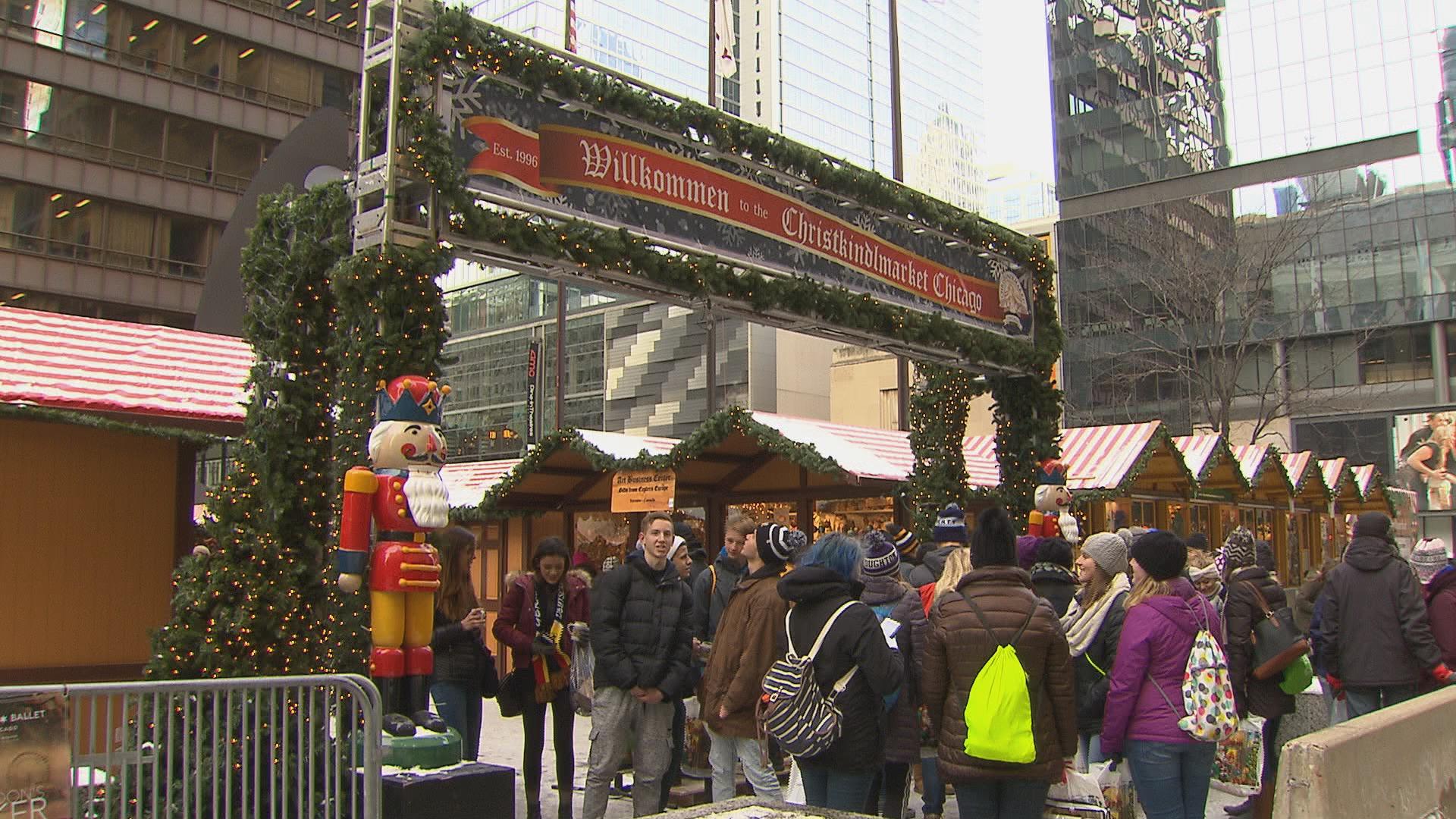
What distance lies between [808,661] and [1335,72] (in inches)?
2201

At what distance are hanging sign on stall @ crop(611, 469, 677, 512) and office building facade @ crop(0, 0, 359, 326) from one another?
30098mm

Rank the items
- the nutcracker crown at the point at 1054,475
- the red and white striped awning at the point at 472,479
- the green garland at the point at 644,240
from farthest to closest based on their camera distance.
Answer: the red and white striped awning at the point at 472,479 < the nutcracker crown at the point at 1054,475 < the green garland at the point at 644,240

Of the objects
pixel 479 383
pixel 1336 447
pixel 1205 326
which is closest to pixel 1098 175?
pixel 1336 447

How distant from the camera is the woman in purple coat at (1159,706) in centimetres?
540

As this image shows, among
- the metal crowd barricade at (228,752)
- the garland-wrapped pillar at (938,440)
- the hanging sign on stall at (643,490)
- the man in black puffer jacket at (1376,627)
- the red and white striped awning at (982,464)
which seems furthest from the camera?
the red and white striped awning at (982,464)

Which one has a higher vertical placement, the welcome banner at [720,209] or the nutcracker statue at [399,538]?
the welcome banner at [720,209]

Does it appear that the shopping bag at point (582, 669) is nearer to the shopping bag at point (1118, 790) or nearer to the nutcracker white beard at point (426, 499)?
the nutcracker white beard at point (426, 499)

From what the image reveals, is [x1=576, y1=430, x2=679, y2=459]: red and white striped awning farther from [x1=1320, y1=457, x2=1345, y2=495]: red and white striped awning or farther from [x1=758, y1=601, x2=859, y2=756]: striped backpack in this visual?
[x1=1320, y1=457, x2=1345, y2=495]: red and white striped awning

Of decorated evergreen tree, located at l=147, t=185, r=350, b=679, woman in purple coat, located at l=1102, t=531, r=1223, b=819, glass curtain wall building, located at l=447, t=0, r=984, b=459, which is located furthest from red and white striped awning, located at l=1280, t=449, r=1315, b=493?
decorated evergreen tree, located at l=147, t=185, r=350, b=679

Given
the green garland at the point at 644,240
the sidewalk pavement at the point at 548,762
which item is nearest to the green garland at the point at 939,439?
the green garland at the point at 644,240

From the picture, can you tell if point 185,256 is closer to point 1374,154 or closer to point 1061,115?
point 1061,115

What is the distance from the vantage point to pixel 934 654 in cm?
520

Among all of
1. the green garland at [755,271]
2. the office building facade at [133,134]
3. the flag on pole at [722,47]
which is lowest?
the green garland at [755,271]

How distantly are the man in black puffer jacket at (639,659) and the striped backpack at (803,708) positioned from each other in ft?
6.14
